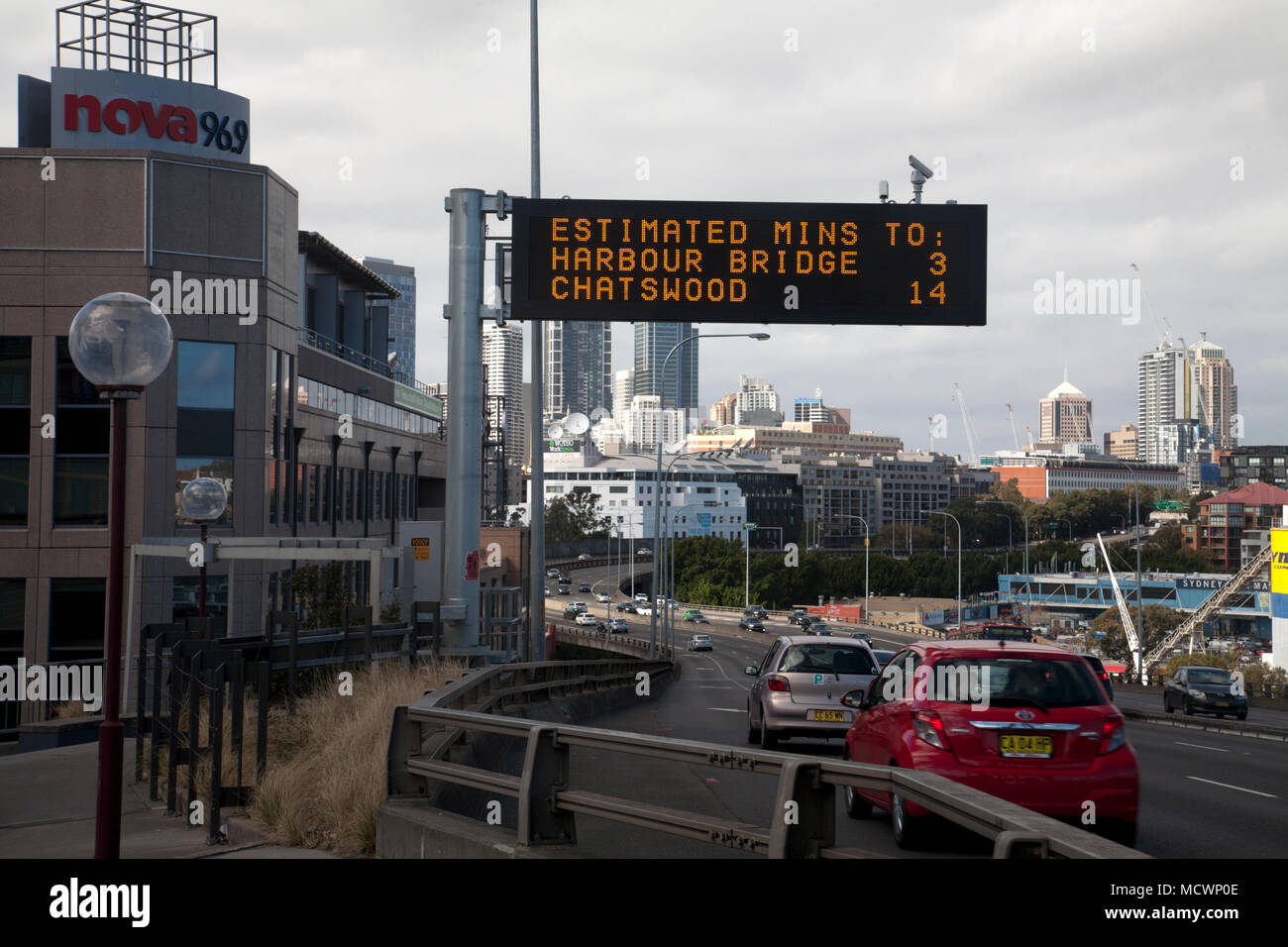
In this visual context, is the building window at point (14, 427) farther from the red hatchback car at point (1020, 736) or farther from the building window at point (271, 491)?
the red hatchback car at point (1020, 736)

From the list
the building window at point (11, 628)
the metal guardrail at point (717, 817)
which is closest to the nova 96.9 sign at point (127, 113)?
the building window at point (11, 628)

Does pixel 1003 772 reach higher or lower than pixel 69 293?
lower

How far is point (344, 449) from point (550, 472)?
5881 inches

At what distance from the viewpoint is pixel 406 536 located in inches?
886

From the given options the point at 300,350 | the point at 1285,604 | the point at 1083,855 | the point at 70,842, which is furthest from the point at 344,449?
the point at 1285,604

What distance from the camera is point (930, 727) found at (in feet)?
28.0

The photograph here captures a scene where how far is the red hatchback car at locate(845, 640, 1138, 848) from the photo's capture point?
27.1ft

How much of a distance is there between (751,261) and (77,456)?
2082cm

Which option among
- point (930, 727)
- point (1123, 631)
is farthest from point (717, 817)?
point (1123, 631)

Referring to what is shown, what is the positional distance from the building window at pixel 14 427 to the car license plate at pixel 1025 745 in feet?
92.2

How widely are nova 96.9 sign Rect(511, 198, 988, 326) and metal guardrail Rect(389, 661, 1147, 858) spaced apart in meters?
9.35

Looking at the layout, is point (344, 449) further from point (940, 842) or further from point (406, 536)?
point (940, 842)
